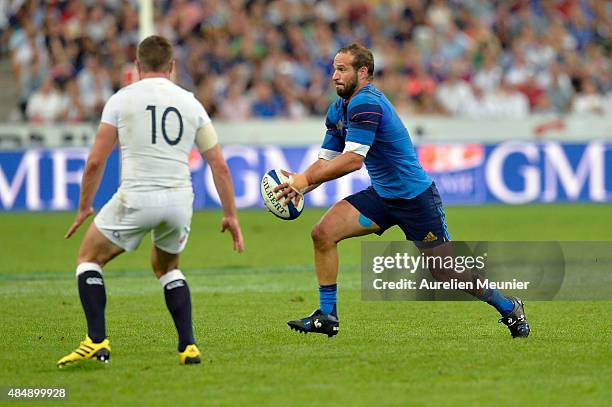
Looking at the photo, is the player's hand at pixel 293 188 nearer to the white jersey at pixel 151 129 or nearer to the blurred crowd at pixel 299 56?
the white jersey at pixel 151 129

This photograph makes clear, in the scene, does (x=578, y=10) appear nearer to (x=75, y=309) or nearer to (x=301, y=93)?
(x=301, y=93)

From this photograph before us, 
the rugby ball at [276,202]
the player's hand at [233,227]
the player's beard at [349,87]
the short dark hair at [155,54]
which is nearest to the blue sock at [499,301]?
the rugby ball at [276,202]

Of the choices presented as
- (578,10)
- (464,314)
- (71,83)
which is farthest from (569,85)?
(464,314)

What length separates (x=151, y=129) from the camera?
738 cm

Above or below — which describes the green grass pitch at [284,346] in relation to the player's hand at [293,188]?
below

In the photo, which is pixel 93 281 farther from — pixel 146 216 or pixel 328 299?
pixel 328 299

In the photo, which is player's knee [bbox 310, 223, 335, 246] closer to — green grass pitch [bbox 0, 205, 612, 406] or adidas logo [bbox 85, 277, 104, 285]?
green grass pitch [bbox 0, 205, 612, 406]

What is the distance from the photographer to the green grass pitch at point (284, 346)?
22.2 ft

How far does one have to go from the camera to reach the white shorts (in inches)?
291

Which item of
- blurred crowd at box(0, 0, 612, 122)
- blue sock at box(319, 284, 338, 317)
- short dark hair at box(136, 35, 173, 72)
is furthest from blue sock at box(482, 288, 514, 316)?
blurred crowd at box(0, 0, 612, 122)

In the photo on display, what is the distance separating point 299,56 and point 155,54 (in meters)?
18.5

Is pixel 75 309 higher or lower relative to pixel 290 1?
lower

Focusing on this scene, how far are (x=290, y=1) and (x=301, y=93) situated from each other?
2.69m

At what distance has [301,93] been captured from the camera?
25047mm
